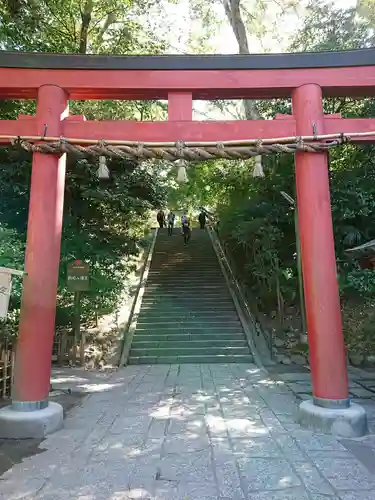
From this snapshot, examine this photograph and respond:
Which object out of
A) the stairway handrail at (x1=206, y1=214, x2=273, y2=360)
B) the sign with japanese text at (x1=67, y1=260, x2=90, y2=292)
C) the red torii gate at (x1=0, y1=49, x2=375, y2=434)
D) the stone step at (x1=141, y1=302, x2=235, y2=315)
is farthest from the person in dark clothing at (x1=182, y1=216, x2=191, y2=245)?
the red torii gate at (x1=0, y1=49, x2=375, y2=434)

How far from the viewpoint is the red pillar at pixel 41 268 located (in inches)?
188

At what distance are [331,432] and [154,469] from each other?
228cm

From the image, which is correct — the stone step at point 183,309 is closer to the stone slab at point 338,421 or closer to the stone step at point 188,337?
the stone step at point 188,337

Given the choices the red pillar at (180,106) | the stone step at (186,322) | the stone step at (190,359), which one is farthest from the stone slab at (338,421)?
the stone step at (186,322)

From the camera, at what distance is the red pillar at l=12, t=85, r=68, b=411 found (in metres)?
4.79

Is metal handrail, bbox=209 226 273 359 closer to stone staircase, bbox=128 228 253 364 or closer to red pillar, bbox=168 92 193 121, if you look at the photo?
stone staircase, bbox=128 228 253 364

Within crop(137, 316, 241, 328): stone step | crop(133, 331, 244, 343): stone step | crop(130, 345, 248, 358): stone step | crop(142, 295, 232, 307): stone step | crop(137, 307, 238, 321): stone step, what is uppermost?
crop(142, 295, 232, 307): stone step

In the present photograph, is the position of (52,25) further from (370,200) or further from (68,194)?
(370,200)

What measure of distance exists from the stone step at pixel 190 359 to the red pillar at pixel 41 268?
15.6 feet

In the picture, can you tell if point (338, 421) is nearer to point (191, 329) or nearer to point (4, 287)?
point (4, 287)

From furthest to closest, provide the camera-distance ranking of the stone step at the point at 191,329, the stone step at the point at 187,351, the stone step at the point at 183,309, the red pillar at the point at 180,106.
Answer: the stone step at the point at 183,309 → the stone step at the point at 191,329 → the stone step at the point at 187,351 → the red pillar at the point at 180,106

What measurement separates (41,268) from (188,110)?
2981mm

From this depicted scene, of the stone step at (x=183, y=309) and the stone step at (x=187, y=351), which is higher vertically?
the stone step at (x=183, y=309)

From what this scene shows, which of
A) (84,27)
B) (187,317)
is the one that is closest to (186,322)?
(187,317)
